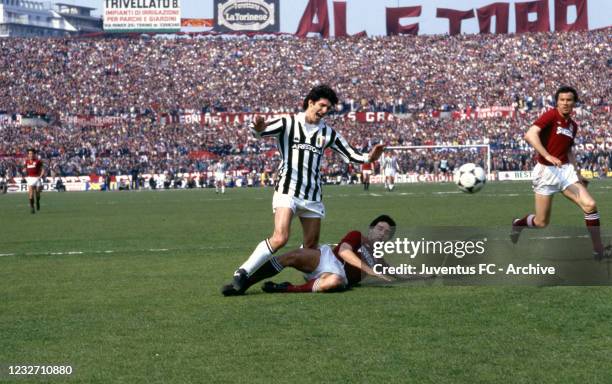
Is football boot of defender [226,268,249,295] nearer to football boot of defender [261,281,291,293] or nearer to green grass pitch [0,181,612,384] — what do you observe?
green grass pitch [0,181,612,384]

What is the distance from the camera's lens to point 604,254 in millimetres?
12383

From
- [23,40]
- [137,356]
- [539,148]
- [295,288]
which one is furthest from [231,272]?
[23,40]

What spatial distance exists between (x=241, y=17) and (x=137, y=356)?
304 feet

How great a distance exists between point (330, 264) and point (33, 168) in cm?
2454

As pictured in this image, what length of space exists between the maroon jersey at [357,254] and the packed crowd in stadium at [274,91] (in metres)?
59.0

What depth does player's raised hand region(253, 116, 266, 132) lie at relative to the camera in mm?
10078

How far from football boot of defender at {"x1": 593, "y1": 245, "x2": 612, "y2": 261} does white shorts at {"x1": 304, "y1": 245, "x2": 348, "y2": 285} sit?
354 cm

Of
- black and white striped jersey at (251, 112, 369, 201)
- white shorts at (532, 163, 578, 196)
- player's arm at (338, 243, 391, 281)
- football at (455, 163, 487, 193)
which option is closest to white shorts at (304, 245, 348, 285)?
player's arm at (338, 243, 391, 281)

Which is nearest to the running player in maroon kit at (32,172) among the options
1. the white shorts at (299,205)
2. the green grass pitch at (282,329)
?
the green grass pitch at (282,329)

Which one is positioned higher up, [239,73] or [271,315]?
[239,73]

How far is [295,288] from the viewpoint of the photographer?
10508 millimetres

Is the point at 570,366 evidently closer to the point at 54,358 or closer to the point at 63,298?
the point at 54,358

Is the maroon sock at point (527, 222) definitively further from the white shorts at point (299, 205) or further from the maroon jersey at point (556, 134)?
the white shorts at point (299, 205)

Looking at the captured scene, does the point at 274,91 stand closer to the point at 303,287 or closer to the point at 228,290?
the point at 303,287
